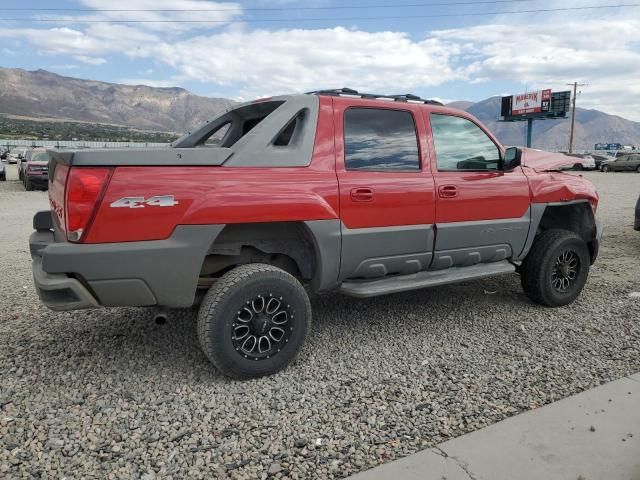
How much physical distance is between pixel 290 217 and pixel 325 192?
0.34m

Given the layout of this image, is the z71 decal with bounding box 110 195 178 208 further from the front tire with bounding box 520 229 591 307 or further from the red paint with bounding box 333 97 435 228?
the front tire with bounding box 520 229 591 307

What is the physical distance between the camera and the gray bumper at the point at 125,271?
9.93 feet

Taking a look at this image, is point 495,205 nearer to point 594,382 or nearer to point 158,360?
point 594,382

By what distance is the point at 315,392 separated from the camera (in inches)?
133

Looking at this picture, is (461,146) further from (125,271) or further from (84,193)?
(84,193)

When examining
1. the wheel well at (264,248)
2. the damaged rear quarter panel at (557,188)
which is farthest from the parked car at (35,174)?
the damaged rear quarter panel at (557,188)

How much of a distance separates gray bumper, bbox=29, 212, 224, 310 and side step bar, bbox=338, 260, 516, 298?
118cm

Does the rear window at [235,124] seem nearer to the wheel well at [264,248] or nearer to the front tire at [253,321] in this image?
the wheel well at [264,248]

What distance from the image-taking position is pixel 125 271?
123 inches

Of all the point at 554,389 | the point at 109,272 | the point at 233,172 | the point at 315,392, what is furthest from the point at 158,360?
the point at 554,389

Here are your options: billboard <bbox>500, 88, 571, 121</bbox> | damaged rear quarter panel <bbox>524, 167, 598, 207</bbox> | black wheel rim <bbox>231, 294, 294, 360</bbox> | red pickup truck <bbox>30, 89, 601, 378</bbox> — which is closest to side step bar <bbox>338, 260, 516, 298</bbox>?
red pickup truck <bbox>30, 89, 601, 378</bbox>

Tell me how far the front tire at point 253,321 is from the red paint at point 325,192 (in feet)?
1.38

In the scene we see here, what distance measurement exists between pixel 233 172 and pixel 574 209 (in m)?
3.84

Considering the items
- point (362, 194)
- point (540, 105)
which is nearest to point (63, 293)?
point (362, 194)
